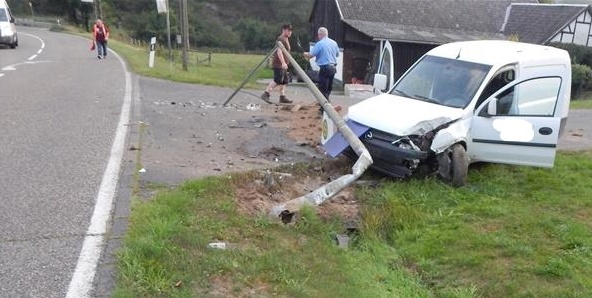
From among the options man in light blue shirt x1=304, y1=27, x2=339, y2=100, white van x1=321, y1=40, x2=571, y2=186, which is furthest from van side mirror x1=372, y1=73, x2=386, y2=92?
man in light blue shirt x1=304, y1=27, x2=339, y2=100

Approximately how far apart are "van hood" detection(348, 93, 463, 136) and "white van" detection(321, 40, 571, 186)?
1 centimetres

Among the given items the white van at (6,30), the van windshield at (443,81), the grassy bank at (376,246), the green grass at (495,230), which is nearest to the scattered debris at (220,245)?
the grassy bank at (376,246)

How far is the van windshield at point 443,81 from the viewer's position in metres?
7.48

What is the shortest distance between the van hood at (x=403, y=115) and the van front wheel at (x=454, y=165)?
0.39m

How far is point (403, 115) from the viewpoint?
7.02 metres

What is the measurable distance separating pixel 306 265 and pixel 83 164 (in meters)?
3.51

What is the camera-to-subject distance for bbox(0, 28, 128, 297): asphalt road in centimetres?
394

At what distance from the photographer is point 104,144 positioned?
750 cm

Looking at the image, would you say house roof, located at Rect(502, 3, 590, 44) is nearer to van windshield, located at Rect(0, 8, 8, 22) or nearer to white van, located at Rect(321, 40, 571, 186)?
van windshield, located at Rect(0, 8, 8, 22)

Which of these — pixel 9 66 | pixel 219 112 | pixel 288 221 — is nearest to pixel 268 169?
pixel 288 221

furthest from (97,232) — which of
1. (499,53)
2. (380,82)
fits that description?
(499,53)

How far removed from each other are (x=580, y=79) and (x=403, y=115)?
30.0m

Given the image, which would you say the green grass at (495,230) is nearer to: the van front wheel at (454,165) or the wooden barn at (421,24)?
the van front wheel at (454,165)

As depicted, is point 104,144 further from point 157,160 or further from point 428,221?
point 428,221
